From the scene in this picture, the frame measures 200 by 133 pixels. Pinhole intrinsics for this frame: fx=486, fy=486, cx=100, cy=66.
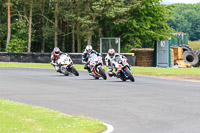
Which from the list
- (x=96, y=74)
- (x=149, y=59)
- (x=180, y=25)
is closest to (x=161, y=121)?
(x=96, y=74)

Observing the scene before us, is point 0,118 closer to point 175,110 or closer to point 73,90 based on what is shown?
point 175,110

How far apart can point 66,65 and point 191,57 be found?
75.4 ft

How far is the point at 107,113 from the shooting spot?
1117cm

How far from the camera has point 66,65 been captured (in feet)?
84.2

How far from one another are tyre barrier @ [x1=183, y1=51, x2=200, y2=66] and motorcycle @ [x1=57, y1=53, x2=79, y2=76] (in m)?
22.0

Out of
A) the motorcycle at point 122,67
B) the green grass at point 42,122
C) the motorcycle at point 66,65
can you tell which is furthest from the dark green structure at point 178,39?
the green grass at point 42,122

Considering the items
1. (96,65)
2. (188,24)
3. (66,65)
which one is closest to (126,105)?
(96,65)

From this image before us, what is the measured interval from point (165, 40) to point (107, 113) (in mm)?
36532

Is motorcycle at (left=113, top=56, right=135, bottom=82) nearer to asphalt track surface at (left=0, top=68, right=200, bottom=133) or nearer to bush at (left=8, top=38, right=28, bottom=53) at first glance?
asphalt track surface at (left=0, top=68, right=200, bottom=133)

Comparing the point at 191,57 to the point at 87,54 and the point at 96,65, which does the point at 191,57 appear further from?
the point at 96,65

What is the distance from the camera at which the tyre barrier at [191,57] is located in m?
45.5

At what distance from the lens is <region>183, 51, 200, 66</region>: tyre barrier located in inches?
1793

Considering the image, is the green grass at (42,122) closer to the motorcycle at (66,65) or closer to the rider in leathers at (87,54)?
the rider in leathers at (87,54)

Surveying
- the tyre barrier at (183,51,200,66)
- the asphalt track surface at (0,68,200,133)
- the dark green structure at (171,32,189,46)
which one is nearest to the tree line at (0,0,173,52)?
the dark green structure at (171,32,189,46)
